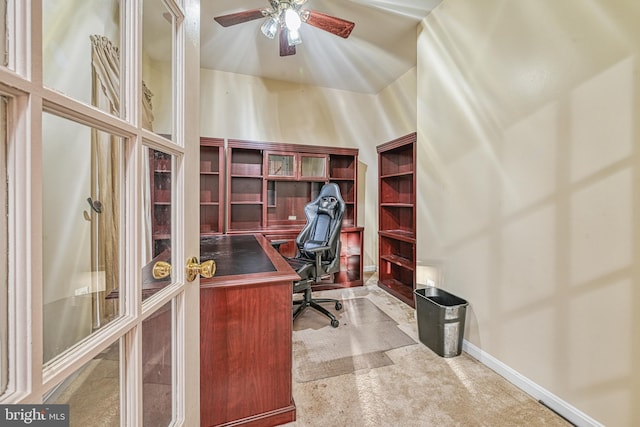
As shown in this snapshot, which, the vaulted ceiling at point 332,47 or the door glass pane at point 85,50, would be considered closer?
the door glass pane at point 85,50

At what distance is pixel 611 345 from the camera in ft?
4.29

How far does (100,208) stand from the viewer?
0.63 meters

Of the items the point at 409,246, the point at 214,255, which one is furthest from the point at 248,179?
the point at 409,246

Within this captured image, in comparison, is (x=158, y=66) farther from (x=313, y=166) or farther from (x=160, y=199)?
(x=313, y=166)

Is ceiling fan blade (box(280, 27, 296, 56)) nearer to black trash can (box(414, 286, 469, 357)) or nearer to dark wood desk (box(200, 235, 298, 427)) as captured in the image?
dark wood desk (box(200, 235, 298, 427))

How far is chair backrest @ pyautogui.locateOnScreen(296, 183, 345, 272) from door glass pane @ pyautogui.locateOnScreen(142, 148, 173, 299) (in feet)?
6.48

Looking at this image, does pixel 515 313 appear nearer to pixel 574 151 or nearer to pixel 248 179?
pixel 574 151

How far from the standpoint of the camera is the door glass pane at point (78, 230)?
43cm

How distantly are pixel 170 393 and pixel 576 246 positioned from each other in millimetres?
1946

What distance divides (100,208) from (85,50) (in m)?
0.36

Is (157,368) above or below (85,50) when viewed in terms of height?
below

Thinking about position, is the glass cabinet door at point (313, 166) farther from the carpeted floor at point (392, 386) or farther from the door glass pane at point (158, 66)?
the door glass pane at point (158, 66)

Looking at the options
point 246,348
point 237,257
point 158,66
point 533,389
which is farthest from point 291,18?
point 533,389

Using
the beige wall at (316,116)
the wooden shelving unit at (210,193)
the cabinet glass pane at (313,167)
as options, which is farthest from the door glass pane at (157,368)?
the beige wall at (316,116)
